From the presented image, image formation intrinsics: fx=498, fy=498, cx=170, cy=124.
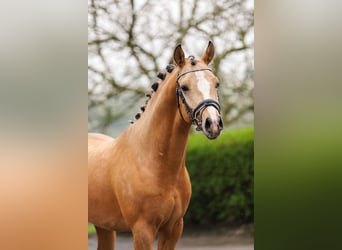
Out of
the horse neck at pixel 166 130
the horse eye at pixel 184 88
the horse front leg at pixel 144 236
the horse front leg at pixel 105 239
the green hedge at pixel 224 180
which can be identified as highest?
the horse eye at pixel 184 88

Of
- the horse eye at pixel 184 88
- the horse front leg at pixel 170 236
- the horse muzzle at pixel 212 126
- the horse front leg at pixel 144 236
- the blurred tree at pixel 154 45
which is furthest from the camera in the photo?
the blurred tree at pixel 154 45

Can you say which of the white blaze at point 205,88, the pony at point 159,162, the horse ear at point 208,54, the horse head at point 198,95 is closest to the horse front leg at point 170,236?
the pony at point 159,162

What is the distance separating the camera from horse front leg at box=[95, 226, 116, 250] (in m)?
3.52

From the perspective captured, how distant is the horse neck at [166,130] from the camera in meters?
3.16

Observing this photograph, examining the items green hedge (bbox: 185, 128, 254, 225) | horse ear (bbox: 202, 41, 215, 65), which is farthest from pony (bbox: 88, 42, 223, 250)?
green hedge (bbox: 185, 128, 254, 225)

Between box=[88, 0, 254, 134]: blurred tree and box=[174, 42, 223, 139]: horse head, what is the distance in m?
0.43

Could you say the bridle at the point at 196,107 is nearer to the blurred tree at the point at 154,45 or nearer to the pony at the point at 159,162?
the pony at the point at 159,162

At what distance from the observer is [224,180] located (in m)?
3.67

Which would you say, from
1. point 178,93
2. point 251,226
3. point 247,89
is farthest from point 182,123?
point 251,226
